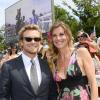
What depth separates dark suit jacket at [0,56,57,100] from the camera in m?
4.48

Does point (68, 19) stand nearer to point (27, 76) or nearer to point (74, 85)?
point (74, 85)

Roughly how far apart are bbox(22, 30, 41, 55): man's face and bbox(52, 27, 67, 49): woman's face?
0.40m

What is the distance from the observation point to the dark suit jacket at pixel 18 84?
14.7ft

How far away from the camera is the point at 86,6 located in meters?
43.2

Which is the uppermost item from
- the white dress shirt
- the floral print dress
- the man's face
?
the man's face

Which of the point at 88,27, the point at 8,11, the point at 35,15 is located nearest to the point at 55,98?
the point at 35,15

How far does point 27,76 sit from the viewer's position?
4.52 m

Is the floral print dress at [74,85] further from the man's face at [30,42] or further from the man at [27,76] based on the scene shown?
the man's face at [30,42]

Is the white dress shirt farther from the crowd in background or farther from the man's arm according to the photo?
the crowd in background

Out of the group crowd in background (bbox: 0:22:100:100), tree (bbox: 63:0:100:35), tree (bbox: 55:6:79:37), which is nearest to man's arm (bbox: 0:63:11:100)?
crowd in background (bbox: 0:22:100:100)

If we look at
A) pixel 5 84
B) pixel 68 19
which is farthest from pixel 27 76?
pixel 68 19

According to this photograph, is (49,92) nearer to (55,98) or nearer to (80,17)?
(55,98)

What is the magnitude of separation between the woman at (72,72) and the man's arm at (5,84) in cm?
66

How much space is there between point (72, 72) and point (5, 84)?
0.86 meters
